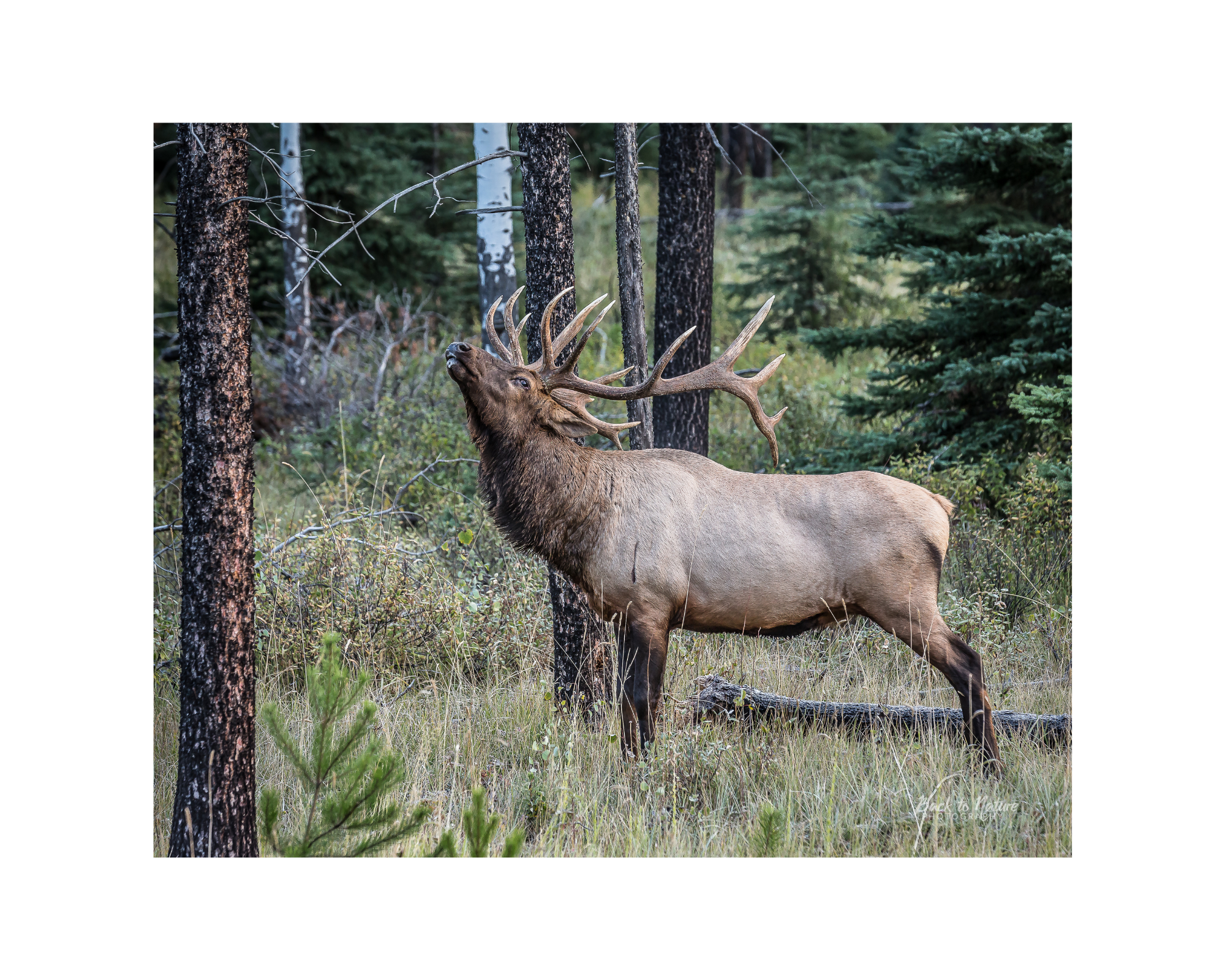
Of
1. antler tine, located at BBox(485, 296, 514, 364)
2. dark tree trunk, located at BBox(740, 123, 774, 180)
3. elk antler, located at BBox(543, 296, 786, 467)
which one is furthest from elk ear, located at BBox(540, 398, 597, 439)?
dark tree trunk, located at BBox(740, 123, 774, 180)

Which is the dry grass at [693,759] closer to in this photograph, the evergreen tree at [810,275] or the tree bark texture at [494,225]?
the tree bark texture at [494,225]

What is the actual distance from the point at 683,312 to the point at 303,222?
30.4 ft

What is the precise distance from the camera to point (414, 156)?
2016cm

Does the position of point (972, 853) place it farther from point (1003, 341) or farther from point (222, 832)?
point (1003, 341)

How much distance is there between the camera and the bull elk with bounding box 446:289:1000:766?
539cm

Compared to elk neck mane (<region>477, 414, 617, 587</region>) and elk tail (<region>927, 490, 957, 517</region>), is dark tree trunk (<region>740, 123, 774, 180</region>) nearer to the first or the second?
elk tail (<region>927, 490, 957, 517</region>)

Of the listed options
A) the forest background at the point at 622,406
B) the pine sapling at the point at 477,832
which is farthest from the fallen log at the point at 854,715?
the pine sapling at the point at 477,832

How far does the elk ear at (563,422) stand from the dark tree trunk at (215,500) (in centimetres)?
198

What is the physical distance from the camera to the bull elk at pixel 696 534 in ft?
17.7

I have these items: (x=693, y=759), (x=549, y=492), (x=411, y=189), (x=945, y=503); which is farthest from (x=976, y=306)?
(x=411, y=189)

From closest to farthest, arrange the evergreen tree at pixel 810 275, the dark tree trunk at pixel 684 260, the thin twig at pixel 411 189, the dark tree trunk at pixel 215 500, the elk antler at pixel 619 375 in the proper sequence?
the dark tree trunk at pixel 215 500 → the thin twig at pixel 411 189 → the elk antler at pixel 619 375 → the dark tree trunk at pixel 684 260 → the evergreen tree at pixel 810 275

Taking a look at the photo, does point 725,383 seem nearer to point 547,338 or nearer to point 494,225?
point 547,338

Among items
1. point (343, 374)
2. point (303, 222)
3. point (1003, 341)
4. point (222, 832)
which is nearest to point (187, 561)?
point (222, 832)

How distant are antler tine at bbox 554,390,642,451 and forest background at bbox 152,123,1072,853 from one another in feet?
4.49
